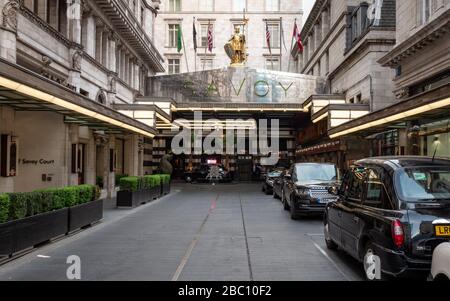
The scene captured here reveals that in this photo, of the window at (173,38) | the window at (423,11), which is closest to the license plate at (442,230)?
the window at (423,11)

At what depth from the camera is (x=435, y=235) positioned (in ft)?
19.7

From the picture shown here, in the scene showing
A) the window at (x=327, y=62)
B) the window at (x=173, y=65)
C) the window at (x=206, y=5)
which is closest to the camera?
the window at (x=327, y=62)

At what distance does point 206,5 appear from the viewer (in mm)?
71000

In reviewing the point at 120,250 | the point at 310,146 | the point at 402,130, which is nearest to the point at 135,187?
the point at 120,250

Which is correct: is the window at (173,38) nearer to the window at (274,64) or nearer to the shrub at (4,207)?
the window at (274,64)

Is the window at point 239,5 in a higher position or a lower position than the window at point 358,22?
higher

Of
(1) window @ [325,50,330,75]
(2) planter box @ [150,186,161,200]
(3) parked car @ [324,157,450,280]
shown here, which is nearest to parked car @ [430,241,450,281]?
(3) parked car @ [324,157,450,280]

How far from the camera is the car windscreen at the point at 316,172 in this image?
16481 mm

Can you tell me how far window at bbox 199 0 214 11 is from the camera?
70.8 metres

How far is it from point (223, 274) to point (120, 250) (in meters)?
3.17

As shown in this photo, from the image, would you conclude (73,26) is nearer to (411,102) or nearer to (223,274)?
(411,102)

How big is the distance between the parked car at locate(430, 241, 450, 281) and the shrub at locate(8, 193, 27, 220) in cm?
739

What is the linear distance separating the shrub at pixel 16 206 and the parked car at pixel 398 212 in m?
5.96

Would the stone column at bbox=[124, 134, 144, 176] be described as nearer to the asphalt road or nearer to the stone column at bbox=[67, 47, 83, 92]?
the stone column at bbox=[67, 47, 83, 92]
